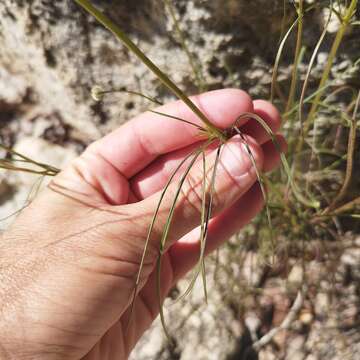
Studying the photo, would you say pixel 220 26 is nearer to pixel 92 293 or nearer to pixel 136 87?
pixel 136 87

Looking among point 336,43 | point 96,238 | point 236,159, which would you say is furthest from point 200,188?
point 336,43

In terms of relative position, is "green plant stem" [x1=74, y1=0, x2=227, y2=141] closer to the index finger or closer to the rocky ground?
the index finger

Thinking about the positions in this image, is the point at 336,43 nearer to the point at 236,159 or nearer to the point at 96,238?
the point at 236,159

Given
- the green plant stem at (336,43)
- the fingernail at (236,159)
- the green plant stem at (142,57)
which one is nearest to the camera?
the green plant stem at (142,57)

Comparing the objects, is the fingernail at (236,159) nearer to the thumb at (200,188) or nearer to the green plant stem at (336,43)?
the thumb at (200,188)

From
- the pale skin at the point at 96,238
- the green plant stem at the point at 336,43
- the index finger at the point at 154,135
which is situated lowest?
the pale skin at the point at 96,238

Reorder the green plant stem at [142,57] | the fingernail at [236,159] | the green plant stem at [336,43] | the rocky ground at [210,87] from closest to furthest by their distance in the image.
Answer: the green plant stem at [142,57]
the green plant stem at [336,43]
the fingernail at [236,159]
the rocky ground at [210,87]

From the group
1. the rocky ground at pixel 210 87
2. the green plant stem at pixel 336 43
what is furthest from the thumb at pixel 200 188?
the rocky ground at pixel 210 87
